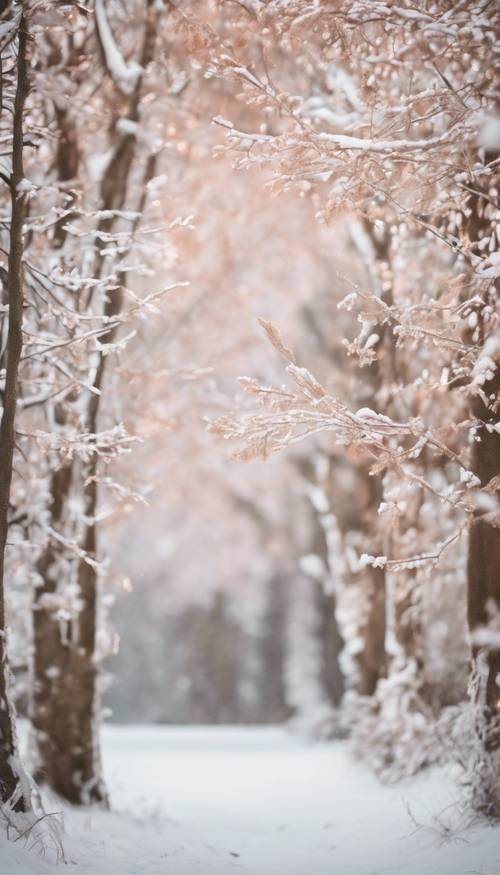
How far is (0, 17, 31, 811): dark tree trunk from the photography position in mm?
4867

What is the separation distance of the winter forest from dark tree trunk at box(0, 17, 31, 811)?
2 cm

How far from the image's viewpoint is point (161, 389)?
392 inches

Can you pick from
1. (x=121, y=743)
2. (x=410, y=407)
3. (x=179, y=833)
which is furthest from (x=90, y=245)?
(x=121, y=743)

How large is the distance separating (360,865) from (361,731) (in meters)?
4.88

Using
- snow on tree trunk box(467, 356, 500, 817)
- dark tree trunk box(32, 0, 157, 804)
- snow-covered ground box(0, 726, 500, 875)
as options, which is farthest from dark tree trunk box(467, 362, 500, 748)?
dark tree trunk box(32, 0, 157, 804)

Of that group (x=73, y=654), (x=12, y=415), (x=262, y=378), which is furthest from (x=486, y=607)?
(x=262, y=378)

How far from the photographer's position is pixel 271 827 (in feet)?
23.7

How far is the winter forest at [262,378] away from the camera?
5.02 metres

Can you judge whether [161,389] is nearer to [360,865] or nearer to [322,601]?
[360,865]

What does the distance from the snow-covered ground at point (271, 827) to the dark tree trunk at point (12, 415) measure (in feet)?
1.40

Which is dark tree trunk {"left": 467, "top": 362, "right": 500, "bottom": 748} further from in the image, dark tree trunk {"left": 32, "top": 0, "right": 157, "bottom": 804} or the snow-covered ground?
dark tree trunk {"left": 32, "top": 0, "right": 157, "bottom": 804}

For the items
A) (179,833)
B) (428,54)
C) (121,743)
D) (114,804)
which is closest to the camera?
(428,54)

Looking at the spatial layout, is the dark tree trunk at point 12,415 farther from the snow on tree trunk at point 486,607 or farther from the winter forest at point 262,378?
the snow on tree trunk at point 486,607

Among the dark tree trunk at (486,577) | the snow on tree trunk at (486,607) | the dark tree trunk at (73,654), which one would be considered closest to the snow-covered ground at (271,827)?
the snow on tree trunk at (486,607)
